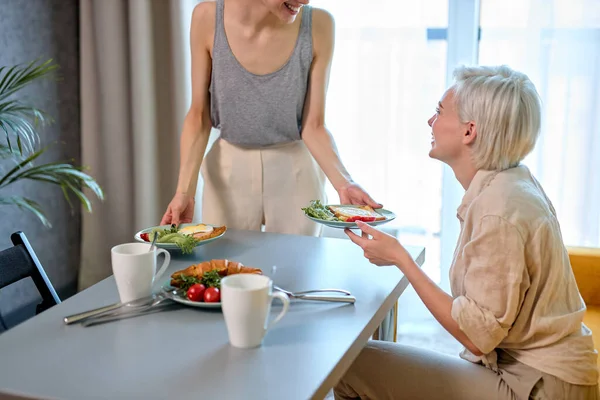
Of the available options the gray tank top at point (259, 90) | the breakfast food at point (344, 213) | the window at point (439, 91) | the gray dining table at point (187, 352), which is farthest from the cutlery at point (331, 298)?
the window at point (439, 91)

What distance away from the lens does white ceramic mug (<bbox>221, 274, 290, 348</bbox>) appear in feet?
3.90

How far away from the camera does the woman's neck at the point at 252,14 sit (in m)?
2.17

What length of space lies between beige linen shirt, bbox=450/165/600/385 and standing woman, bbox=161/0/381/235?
28.1 inches

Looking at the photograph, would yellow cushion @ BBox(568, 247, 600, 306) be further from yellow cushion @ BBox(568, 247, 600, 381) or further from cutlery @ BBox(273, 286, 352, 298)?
cutlery @ BBox(273, 286, 352, 298)

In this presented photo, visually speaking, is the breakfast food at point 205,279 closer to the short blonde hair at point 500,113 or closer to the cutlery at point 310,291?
the cutlery at point 310,291

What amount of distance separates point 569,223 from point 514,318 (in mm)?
1830

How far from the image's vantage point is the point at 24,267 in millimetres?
1736

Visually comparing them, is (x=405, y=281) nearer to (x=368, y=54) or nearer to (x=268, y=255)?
(x=268, y=255)

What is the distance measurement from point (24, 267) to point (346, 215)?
825 millimetres

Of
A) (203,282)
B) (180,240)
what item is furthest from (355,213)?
(203,282)

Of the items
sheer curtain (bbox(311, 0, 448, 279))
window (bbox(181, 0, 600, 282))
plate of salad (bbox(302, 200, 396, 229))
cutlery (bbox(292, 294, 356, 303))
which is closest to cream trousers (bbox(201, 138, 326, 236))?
plate of salad (bbox(302, 200, 396, 229))

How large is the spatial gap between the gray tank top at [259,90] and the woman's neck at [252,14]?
0.13 ft

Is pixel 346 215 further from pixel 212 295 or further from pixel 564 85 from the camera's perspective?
pixel 564 85

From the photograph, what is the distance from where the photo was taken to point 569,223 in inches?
121
